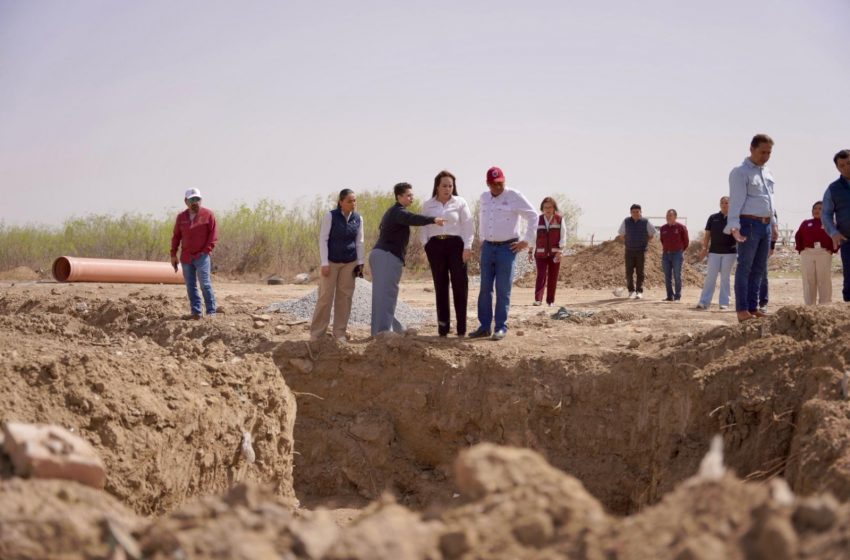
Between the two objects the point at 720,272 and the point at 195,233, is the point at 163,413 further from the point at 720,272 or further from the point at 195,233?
the point at 720,272

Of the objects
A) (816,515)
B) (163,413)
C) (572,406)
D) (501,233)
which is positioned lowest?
(572,406)

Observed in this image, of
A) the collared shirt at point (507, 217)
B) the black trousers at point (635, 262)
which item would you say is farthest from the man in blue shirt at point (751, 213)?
the black trousers at point (635, 262)

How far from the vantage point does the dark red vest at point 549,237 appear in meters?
12.3

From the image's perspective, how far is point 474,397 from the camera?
7531 millimetres

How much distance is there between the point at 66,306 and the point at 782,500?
11.4 meters

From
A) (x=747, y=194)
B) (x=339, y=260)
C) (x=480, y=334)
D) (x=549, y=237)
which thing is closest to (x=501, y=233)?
(x=480, y=334)

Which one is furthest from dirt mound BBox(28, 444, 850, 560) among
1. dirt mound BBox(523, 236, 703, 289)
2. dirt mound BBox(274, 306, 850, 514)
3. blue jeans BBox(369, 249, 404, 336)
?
dirt mound BBox(523, 236, 703, 289)

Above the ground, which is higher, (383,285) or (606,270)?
(606,270)

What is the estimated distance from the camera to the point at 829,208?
307 inches

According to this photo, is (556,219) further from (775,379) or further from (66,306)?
(66,306)

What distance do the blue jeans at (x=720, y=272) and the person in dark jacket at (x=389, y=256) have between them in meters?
4.98

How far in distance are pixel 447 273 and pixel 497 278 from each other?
0.51m

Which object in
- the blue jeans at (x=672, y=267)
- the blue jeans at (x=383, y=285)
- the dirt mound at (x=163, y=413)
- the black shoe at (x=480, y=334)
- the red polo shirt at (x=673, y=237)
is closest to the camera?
the dirt mound at (x=163, y=413)

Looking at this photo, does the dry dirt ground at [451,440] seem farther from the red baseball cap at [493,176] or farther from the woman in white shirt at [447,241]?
the red baseball cap at [493,176]
